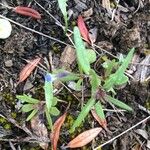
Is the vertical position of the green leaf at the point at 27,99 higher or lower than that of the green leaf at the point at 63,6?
lower

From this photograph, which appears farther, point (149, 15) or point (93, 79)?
point (149, 15)

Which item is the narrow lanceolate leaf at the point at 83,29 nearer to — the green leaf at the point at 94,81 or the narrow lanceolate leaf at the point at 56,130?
the green leaf at the point at 94,81

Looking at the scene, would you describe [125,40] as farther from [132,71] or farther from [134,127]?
[134,127]

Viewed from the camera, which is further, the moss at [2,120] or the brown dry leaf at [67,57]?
the brown dry leaf at [67,57]

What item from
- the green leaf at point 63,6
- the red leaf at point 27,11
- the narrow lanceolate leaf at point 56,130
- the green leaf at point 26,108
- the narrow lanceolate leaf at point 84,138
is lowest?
the narrow lanceolate leaf at point 84,138

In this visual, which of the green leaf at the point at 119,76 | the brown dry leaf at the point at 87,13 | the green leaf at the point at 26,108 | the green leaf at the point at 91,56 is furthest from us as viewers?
the brown dry leaf at the point at 87,13

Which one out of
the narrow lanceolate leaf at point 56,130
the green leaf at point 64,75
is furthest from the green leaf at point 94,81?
the narrow lanceolate leaf at point 56,130

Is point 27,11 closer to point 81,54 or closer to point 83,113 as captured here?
point 81,54

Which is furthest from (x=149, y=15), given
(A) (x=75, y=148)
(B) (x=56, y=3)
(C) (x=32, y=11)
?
(A) (x=75, y=148)
